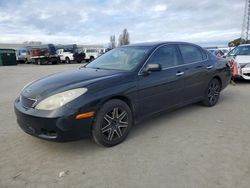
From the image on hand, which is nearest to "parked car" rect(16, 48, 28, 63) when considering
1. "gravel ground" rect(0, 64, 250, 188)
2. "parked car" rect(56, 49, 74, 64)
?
"parked car" rect(56, 49, 74, 64)

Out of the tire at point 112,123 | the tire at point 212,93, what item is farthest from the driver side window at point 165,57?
the tire at point 212,93

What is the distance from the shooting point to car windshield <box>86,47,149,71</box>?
3.83 meters

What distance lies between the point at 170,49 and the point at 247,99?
3.09 meters

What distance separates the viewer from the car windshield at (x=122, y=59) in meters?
3.83

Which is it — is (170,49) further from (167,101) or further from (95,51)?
(95,51)

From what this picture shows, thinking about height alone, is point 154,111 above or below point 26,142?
above

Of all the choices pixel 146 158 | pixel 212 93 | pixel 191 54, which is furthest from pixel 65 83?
pixel 212 93

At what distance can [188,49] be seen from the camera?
15.6 ft

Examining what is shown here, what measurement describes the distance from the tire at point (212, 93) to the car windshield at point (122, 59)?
205 cm

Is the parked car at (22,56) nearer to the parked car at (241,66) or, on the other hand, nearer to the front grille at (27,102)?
the parked car at (241,66)

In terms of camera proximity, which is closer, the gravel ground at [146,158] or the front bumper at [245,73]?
the gravel ground at [146,158]

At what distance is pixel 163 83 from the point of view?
3922 mm

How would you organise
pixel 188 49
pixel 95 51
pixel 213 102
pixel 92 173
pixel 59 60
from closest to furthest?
pixel 92 173
pixel 188 49
pixel 213 102
pixel 59 60
pixel 95 51

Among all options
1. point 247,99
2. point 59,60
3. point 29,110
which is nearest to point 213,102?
point 247,99
